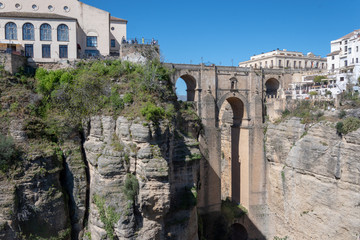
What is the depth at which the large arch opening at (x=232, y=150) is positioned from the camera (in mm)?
27625

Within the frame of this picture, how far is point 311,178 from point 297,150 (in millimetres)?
2341

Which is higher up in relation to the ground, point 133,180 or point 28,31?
point 28,31

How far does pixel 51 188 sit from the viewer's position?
1372 cm

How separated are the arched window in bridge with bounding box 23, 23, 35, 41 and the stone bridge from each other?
986cm

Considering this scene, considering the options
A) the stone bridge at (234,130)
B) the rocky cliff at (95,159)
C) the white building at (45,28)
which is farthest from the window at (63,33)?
the stone bridge at (234,130)

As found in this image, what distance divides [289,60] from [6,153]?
33642 mm

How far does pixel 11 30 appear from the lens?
2041 centimetres

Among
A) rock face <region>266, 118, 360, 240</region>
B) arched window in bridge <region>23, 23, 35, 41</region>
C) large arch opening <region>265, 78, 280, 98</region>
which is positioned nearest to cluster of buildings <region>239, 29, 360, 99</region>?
large arch opening <region>265, 78, 280, 98</region>

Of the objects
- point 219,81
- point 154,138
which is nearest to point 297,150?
point 219,81

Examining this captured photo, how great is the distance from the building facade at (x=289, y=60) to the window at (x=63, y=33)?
24.5 metres

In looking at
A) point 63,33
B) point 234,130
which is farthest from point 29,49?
point 234,130

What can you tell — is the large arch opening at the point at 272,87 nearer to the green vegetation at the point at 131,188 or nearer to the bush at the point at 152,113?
the bush at the point at 152,113

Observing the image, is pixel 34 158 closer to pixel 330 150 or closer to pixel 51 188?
pixel 51 188

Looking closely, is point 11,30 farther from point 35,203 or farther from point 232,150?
point 232,150
